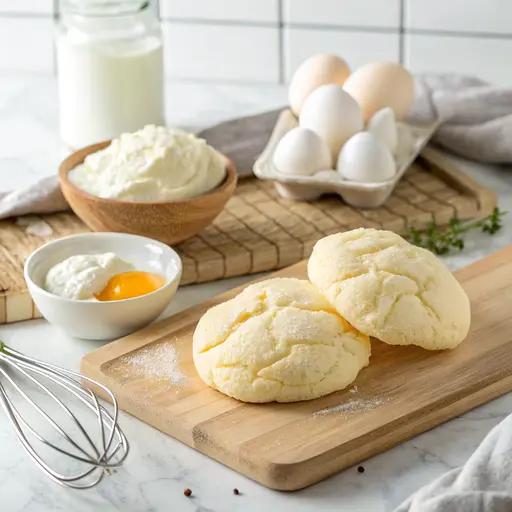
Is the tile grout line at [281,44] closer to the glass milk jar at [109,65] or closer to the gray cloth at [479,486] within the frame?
the glass milk jar at [109,65]

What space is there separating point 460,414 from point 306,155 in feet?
1.82

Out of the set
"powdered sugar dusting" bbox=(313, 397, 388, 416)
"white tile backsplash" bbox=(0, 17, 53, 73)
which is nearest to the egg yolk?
"powdered sugar dusting" bbox=(313, 397, 388, 416)

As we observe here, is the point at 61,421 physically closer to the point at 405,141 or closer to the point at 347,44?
the point at 405,141

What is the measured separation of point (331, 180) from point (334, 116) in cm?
11

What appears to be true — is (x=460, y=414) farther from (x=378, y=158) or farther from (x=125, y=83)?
(x=125, y=83)

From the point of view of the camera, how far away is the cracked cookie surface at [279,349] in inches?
46.2

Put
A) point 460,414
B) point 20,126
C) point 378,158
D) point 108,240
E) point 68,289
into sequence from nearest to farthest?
point 460,414 → point 68,289 → point 108,240 → point 378,158 → point 20,126

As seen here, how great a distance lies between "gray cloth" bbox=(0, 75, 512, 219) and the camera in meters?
1.84

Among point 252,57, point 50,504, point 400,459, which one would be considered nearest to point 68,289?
→ point 50,504

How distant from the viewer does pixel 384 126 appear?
1.71m

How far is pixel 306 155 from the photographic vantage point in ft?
5.39

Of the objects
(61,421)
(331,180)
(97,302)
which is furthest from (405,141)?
(61,421)

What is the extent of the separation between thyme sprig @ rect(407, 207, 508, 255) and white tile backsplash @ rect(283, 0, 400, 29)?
60cm

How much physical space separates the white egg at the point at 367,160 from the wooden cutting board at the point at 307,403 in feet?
1.12
